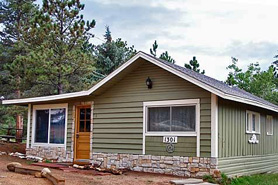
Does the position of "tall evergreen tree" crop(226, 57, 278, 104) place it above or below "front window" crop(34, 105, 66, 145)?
above

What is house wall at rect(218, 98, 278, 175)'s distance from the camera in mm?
8875

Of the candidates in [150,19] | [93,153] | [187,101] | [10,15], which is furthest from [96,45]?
[187,101]

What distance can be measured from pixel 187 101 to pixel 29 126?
6478 millimetres

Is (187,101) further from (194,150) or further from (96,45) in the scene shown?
(96,45)

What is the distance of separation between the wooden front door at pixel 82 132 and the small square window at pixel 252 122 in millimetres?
4869

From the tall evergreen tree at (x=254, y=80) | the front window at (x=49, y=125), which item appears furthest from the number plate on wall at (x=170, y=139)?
the tall evergreen tree at (x=254, y=80)

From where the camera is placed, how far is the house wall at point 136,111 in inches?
348

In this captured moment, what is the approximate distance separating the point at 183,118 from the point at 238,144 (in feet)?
6.13

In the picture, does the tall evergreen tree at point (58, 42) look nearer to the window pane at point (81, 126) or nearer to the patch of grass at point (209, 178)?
the window pane at point (81, 126)

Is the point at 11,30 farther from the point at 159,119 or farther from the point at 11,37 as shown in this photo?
the point at 159,119

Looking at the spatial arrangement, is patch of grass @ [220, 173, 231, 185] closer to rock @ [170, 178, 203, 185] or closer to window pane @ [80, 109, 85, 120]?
rock @ [170, 178, 203, 185]

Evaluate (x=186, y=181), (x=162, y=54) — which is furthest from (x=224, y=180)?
(x=162, y=54)

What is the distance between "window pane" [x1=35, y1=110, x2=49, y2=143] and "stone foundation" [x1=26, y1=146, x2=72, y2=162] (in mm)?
315

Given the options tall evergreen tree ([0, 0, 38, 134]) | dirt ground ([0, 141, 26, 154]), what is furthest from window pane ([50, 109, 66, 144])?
tall evergreen tree ([0, 0, 38, 134])
